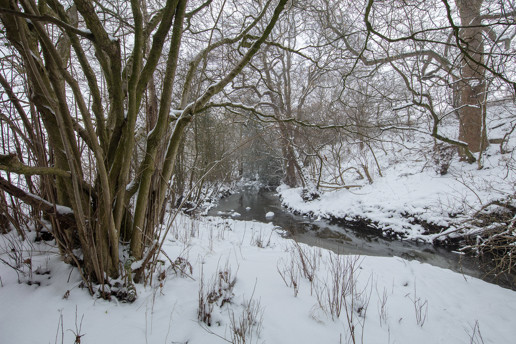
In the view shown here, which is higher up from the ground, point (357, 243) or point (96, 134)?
point (96, 134)

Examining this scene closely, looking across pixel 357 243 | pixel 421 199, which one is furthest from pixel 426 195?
pixel 357 243

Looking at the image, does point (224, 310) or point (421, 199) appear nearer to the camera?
point (224, 310)

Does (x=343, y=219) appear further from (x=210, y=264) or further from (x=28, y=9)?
(x=28, y=9)

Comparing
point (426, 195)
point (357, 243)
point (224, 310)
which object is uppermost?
point (426, 195)

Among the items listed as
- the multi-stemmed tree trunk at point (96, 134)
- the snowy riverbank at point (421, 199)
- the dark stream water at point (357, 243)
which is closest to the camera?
the multi-stemmed tree trunk at point (96, 134)

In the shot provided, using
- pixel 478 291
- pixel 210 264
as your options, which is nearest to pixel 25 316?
pixel 210 264

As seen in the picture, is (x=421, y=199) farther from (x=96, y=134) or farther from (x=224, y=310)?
(x=96, y=134)

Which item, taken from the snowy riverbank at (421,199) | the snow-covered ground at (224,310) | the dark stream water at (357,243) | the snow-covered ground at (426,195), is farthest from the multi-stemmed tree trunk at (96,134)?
the snowy riverbank at (421,199)

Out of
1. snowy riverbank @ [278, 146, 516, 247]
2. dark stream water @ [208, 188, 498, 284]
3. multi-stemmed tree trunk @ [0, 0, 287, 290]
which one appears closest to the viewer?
multi-stemmed tree trunk @ [0, 0, 287, 290]

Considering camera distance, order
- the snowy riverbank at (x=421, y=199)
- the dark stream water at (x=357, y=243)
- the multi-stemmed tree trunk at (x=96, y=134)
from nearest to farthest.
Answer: the multi-stemmed tree trunk at (x=96, y=134)
the dark stream water at (x=357, y=243)
the snowy riverbank at (x=421, y=199)

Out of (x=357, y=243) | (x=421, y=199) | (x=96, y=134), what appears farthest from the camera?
(x=421, y=199)

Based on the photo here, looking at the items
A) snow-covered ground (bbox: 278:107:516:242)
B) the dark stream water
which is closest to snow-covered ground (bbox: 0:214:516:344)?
the dark stream water

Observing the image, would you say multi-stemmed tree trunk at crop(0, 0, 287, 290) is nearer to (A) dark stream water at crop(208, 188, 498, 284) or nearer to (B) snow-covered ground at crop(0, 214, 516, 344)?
(B) snow-covered ground at crop(0, 214, 516, 344)

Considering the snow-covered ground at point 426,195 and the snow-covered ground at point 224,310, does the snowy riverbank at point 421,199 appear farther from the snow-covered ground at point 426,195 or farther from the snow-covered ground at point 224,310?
the snow-covered ground at point 224,310
